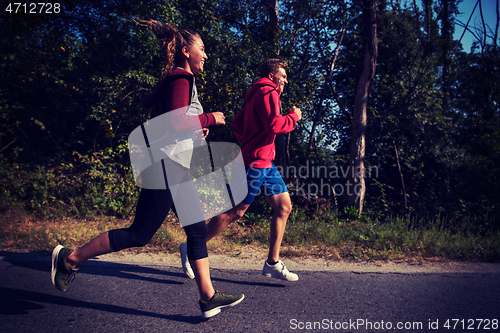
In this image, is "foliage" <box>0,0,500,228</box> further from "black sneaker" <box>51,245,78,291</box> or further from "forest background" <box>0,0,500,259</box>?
"black sneaker" <box>51,245,78,291</box>

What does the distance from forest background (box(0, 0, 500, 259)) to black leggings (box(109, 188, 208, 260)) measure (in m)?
2.87

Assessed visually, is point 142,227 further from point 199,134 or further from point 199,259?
point 199,134

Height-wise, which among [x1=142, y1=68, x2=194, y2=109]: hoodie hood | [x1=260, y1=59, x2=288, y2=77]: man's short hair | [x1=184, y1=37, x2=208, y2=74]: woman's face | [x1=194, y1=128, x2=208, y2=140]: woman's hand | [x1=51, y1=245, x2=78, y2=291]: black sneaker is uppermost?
[x1=260, y1=59, x2=288, y2=77]: man's short hair

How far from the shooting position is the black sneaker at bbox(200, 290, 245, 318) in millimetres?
1969

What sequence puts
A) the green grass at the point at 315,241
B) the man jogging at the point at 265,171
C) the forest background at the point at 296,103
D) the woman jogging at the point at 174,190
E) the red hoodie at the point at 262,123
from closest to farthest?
the woman jogging at the point at 174,190 → the red hoodie at the point at 262,123 → the man jogging at the point at 265,171 → the green grass at the point at 315,241 → the forest background at the point at 296,103

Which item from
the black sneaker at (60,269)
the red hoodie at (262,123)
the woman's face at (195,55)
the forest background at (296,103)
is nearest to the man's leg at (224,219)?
the red hoodie at (262,123)

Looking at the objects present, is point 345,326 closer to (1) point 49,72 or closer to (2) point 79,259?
(2) point 79,259

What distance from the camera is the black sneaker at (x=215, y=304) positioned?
1.97 metres

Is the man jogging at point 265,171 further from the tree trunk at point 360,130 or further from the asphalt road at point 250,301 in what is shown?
the tree trunk at point 360,130

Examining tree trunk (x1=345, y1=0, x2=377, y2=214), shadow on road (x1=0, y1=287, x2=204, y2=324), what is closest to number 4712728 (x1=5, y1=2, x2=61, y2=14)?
shadow on road (x1=0, y1=287, x2=204, y2=324)

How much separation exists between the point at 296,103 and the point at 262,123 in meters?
2.55

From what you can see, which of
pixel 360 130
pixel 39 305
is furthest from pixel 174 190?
pixel 360 130

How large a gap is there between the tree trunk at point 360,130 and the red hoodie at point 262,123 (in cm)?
319

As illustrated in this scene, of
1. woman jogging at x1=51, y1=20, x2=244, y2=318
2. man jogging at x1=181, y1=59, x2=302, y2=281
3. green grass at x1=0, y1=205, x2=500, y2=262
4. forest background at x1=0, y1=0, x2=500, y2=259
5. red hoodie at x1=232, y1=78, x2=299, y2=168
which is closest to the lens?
woman jogging at x1=51, y1=20, x2=244, y2=318
